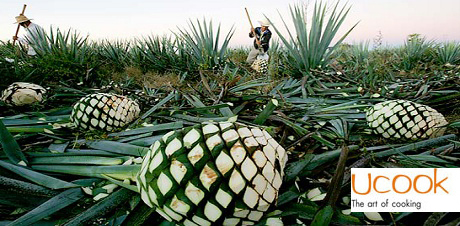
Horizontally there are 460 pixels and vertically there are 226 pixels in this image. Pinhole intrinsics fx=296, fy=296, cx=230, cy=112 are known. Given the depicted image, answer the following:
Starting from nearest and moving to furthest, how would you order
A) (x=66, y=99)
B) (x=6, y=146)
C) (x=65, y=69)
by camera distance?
(x=6, y=146) < (x=66, y=99) < (x=65, y=69)

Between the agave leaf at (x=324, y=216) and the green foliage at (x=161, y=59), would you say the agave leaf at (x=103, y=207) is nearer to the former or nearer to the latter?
the agave leaf at (x=324, y=216)

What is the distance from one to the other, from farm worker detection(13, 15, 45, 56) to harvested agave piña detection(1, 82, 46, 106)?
1852mm

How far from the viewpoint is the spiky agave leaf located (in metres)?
0.50

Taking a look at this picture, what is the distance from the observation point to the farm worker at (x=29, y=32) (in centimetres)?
A: 320

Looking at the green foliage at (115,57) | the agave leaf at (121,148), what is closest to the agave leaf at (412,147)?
the agave leaf at (121,148)

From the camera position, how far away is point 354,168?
0.65 metres

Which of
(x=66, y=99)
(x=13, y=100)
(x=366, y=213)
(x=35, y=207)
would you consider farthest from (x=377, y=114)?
(x=13, y=100)

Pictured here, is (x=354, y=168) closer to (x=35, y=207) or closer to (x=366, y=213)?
(x=366, y=213)

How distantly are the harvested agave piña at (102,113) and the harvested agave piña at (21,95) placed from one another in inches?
23.5

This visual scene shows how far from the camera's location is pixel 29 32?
312 cm

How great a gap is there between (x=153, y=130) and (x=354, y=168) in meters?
0.56

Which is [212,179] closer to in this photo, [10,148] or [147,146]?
[147,146]

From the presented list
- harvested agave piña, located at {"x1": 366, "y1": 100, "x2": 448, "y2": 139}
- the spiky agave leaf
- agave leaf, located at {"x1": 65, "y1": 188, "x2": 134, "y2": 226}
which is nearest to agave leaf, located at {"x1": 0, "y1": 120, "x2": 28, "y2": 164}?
agave leaf, located at {"x1": 65, "y1": 188, "x2": 134, "y2": 226}

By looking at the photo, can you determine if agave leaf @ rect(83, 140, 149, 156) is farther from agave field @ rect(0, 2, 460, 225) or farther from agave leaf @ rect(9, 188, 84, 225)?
agave leaf @ rect(9, 188, 84, 225)
